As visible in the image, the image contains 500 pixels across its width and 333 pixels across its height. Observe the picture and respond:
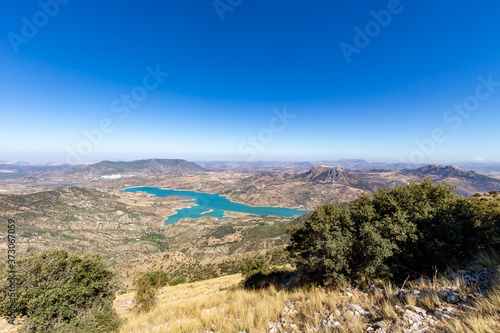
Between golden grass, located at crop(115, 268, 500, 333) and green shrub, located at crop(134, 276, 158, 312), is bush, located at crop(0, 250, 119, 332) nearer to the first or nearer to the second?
golden grass, located at crop(115, 268, 500, 333)

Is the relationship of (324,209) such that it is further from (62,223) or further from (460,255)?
(62,223)

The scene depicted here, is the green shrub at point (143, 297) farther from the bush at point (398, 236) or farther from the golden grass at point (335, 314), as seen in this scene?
the bush at point (398, 236)

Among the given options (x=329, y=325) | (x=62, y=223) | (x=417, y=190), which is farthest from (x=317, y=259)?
(x=62, y=223)

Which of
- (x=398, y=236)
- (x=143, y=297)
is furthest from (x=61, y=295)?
(x=398, y=236)

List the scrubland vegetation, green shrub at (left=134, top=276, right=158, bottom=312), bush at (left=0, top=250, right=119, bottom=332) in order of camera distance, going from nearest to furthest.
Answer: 1. the scrubland vegetation
2. bush at (left=0, top=250, right=119, bottom=332)
3. green shrub at (left=134, top=276, right=158, bottom=312)

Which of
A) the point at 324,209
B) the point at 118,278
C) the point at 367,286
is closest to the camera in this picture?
the point at 367,286

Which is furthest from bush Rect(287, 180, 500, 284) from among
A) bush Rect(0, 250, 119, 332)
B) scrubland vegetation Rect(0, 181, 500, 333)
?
bush Rect(0, 250, 119, 332)
